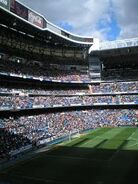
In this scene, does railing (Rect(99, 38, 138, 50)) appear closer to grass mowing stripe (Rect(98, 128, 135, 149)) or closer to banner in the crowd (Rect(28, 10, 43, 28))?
banner in the crowd (Rect(28, 10, 43, 28))

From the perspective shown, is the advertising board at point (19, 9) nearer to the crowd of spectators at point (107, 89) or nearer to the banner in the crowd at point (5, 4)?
the banner in the crowd at point (5, 4)

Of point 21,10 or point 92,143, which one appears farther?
point 21,10

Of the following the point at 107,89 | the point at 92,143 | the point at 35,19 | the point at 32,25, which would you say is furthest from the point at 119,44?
the point at 92,143

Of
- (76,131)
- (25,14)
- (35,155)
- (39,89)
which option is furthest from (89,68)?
(35,155)

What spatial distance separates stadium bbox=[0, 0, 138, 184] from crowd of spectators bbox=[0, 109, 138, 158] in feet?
0.52

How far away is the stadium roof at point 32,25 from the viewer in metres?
47.6

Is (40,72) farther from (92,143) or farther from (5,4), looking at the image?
(92,143)

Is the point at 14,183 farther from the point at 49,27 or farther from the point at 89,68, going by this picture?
the point at 89,68

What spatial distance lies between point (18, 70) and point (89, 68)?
22.4m

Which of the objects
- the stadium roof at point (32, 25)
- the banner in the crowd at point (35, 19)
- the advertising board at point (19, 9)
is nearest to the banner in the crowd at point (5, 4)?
the stadium roof at point (32, 25)

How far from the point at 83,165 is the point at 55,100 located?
30.6 meters

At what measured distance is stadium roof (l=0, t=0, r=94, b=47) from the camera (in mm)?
47594

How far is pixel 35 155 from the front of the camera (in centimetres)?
3988

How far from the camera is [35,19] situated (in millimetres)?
53938
